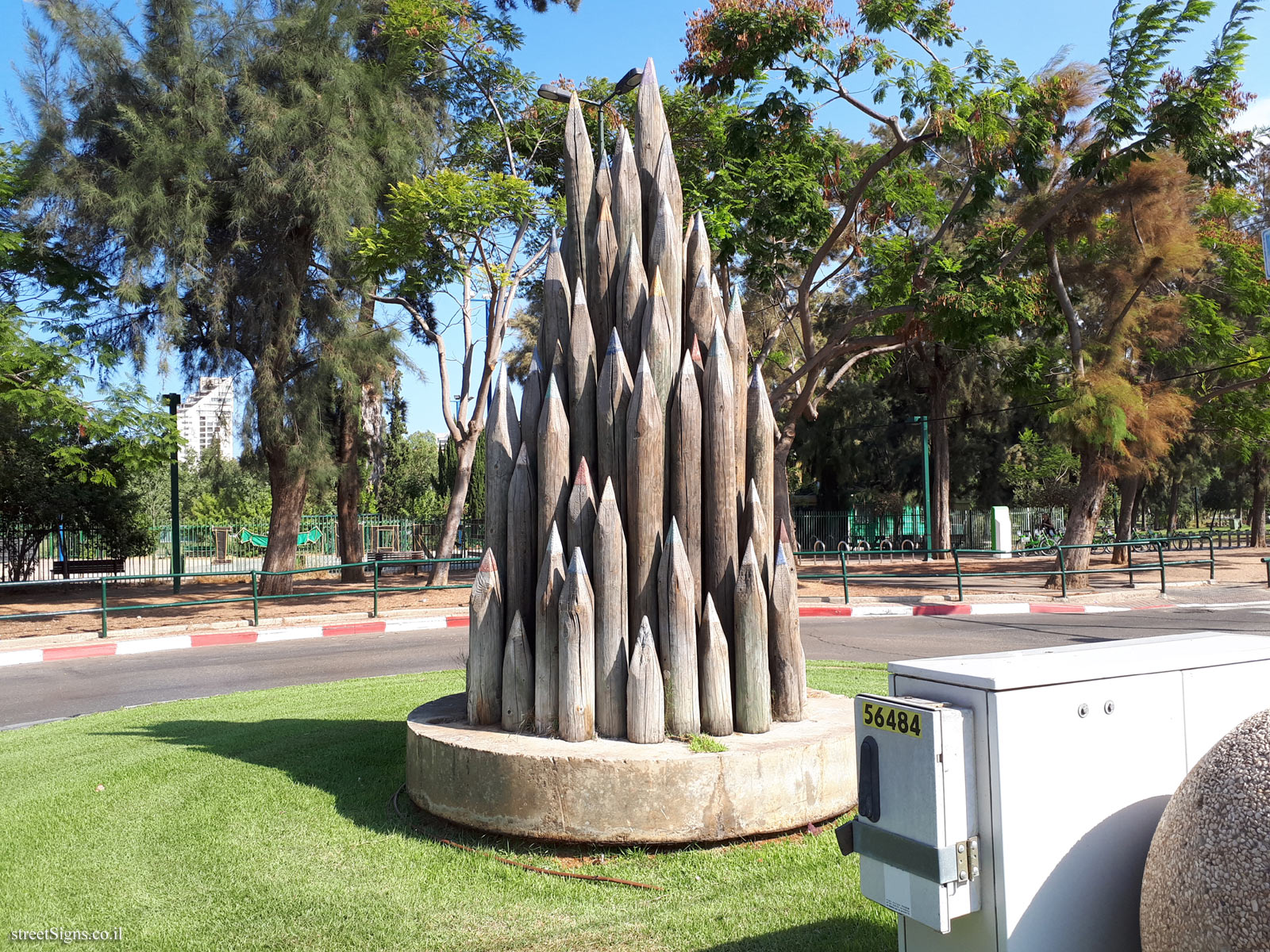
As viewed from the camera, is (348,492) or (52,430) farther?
(348,492)

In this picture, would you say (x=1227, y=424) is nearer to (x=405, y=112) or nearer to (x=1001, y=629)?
(x=1001, y=629)

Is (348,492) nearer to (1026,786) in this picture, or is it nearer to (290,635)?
(290,635)

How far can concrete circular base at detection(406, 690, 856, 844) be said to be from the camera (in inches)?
168

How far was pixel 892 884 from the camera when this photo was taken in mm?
2461

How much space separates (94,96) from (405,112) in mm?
6271

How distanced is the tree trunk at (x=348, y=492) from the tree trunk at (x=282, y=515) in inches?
56.6

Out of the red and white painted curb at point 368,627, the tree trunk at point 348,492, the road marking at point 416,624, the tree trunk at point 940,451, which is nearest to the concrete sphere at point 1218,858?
the red and white painted curb at point 368,627

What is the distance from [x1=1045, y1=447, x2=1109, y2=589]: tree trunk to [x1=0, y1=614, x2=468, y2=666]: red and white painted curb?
537 inches

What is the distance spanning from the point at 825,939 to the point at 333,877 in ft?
7.12

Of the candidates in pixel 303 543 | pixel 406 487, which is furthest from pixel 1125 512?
pixel 406 487

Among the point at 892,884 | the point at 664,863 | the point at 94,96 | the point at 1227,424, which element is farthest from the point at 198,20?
the point at 1227,424

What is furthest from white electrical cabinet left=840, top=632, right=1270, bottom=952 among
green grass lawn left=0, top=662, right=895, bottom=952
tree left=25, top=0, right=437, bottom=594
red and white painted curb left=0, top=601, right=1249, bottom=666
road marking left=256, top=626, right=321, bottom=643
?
tree left=25, top=0, right=437, bottom=594

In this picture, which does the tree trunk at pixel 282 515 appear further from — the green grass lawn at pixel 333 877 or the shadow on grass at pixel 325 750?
the green grass lawn at pixel 333 877

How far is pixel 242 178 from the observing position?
63.4 feet
